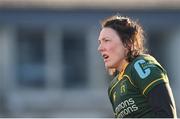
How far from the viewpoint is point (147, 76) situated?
490 centimetres

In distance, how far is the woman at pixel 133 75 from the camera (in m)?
4.86

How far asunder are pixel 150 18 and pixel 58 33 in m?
2.43

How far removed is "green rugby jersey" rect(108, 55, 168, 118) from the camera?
193 inches

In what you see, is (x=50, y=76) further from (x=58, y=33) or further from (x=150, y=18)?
(x=150, y=18)

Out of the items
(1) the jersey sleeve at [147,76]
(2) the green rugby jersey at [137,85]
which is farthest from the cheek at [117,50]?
(1) the jersey sleeve at [147,76]

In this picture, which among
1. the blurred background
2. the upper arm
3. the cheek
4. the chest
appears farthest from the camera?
the blurred background

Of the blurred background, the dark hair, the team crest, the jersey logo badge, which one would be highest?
the blurred background

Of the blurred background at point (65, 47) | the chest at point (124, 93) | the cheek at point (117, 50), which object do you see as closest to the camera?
the chest at point (124, 93)

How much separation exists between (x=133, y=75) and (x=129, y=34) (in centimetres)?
33

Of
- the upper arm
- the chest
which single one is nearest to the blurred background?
the chest

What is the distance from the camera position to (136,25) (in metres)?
5.29

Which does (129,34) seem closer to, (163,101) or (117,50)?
(117,50)

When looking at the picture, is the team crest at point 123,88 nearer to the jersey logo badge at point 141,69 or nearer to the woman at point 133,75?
the woman at point 133,75

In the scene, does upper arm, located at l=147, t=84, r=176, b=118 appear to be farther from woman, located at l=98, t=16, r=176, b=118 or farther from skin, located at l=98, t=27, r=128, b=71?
skin, located at l=98, t=27, r=128, b=71
